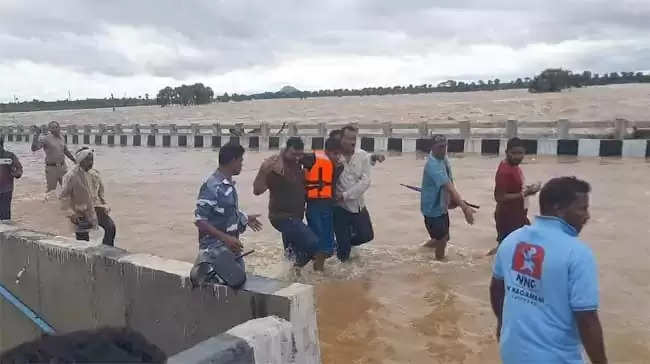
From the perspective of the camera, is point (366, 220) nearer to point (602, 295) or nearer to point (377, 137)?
point (602, 295)

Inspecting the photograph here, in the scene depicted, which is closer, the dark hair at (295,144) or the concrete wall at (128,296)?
the concrete wall at (128,296)

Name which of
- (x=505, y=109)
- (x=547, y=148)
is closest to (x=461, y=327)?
(x=547, y=148)

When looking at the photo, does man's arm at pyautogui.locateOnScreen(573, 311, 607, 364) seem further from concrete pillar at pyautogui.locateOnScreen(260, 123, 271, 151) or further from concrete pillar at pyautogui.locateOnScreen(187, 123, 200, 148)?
concrete pillar at pyautogui.locateOnScreen(187, 123, 200, 148)

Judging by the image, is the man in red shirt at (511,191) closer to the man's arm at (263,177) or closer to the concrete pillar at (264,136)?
the man's arm at (263,177)

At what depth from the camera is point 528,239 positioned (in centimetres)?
288

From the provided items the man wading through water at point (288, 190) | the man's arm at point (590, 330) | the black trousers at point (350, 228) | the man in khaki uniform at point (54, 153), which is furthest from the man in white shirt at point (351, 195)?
the man in khaki uniform at point (54, 153)

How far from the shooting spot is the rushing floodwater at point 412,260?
16.9 feet

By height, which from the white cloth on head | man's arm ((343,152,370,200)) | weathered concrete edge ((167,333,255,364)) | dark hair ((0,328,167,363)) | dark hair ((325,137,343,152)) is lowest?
weathered concrete edge ((167,333,255,364))

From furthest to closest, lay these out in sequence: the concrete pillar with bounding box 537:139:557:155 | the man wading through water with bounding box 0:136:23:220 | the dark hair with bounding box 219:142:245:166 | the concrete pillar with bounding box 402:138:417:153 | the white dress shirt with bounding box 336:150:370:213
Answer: the concrete pillar with bounding box 402:138:417:153, the concrete pillar with bounding box 537:139:557:155, the man wading through water with bounding box 0:136:23:220, the white dress shirt with bounding box 336:150:370:213, the dark hair with bounding box 219:142:245:166

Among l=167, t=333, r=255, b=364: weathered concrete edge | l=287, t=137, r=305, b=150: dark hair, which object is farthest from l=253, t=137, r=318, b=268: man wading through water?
l=167, t=333, r=255, b=364: weathered concrete edge

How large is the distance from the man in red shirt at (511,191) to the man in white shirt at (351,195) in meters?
1.36

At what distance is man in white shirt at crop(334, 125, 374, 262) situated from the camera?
6730mm

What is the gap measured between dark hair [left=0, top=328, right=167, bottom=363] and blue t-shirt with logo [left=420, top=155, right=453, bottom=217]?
18.8 ft

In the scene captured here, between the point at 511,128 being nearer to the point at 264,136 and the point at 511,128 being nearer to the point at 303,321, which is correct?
the point at 264,136
